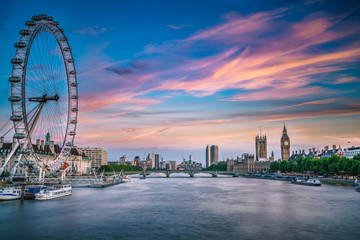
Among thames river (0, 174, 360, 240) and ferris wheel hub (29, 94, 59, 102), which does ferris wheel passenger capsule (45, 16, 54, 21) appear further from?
thames river (0, 174, 360, 240)

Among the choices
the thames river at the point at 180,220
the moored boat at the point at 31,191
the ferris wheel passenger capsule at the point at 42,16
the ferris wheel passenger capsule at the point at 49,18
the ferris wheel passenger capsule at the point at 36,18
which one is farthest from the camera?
the moored boat at the point at 31,191

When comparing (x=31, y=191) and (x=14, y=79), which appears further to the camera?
(x=31, y=191)

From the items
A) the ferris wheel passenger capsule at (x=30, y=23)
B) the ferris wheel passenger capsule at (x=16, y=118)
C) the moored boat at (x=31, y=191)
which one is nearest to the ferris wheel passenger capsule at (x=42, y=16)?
the ferris wheel passenger capsule at (x=30, y=23)

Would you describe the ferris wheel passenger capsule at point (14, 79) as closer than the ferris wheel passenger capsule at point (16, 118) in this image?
Yes

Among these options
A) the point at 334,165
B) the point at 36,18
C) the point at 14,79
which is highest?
the point at 36,18

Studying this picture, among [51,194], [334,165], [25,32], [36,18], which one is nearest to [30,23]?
[36,18]

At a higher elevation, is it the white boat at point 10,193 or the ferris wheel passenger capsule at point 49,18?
the ferris wheel passenger capsule at point 49,18

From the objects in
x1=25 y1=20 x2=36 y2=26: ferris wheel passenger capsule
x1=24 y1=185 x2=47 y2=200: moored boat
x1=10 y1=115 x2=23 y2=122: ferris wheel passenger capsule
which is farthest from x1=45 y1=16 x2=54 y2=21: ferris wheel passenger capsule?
x1=24 y1=185 x2=47 y2=200: moored boat

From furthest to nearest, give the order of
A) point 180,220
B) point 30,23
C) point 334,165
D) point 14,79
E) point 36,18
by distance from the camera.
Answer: point 334,165, point 36,18, point 30,23, point 14,79, point 180,220

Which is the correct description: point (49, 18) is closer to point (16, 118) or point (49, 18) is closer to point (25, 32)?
point (25, 32)

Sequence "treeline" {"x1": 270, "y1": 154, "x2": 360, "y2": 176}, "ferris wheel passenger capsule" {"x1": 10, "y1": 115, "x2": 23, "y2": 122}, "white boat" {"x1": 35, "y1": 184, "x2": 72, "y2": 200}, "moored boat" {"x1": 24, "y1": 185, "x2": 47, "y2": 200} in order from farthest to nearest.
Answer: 1. "treeline" {"x1": 270, "y1": 154, "x2": 360, "y2": 176}
2. "moored boat" {"x1": 24, "y1": 185, "x2": 47, "y2": 200}
3. "white boat" {"x1": 35, "y1": 184, "x2": 72, "y2": 200}
4. "ferris wheel passenger capsule" {"x1": 10, "y1": 115, "x2": 23, "y2": 122}

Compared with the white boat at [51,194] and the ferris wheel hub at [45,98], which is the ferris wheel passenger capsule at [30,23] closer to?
the ferris wheel hub at [45,98]

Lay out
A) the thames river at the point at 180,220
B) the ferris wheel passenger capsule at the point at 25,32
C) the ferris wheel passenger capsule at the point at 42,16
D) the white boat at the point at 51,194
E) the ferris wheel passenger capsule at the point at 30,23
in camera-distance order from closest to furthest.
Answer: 1. the thames river at the point at 180,220
2. the ferris wheel passenger capsule at the point at 25,32
3. the ferris wheel passenger capsule at the point at 30,23
4. the ferris wheel passenger capsule at the point at 42,16
5. the white boat at the point at 51,194

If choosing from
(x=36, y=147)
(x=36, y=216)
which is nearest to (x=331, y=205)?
(x=36, y=216)
